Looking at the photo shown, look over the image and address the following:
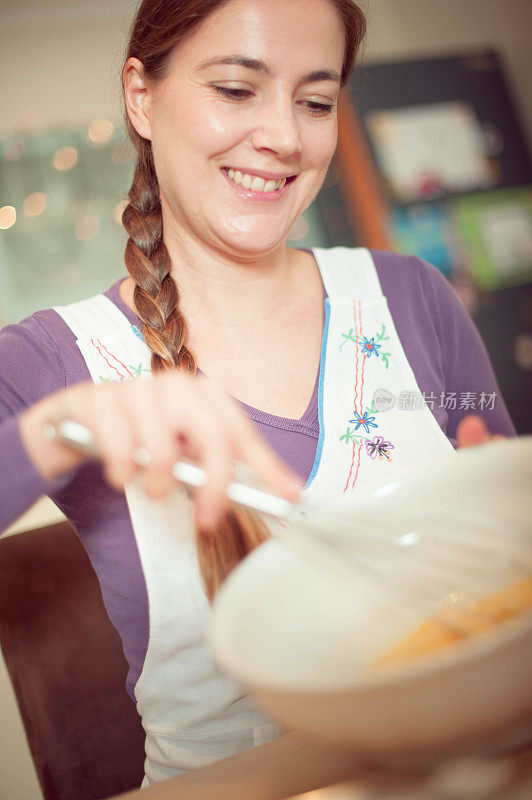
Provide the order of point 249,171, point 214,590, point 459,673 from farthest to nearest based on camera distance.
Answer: point 249,171
point 214,590
point 459,673

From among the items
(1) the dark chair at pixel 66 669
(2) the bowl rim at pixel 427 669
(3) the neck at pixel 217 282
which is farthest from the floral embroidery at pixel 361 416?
(2) the bowl rim at pixel 427 669

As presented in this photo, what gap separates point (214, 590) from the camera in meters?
0.70

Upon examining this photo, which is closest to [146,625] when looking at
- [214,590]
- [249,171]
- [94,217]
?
[214,590]

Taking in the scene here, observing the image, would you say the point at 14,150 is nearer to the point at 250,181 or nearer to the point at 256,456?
the point at 250,181

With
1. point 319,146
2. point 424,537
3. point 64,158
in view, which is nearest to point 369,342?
point 319,146

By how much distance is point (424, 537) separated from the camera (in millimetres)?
452

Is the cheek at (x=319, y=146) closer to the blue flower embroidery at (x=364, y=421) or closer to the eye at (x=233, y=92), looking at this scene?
the eye at (x=233, y=92)

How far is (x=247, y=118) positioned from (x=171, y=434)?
1.56 feet

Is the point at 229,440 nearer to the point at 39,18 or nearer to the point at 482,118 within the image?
the point at 39,18

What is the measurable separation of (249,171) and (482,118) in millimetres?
2342

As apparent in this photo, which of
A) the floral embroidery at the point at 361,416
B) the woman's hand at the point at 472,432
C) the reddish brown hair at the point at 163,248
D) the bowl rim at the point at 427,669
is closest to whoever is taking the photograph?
the bowl rim at the point at 427,669

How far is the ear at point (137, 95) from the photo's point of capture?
2.78ft

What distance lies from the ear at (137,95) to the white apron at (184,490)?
0.22 meters

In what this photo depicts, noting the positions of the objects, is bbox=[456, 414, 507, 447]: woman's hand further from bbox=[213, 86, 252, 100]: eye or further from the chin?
bbox=[213, 86, 252, 100]: eye
